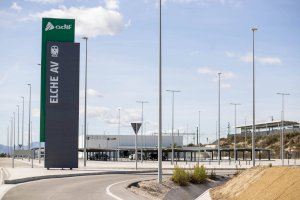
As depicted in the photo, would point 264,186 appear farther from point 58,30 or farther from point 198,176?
point 58,30

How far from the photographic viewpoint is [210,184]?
94.9ft

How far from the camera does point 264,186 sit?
57.4ft

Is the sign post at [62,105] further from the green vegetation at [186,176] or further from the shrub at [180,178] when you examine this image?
the shrub at [180,178]

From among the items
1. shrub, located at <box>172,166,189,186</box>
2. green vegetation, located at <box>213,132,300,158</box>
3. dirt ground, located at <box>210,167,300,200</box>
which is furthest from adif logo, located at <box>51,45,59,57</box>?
green vegetation, located at <box>213,132,300,158</box>

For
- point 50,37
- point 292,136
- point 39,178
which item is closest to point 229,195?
point 39,178

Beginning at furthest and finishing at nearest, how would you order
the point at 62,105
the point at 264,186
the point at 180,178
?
the point at 62,105 < the point at 180,178 < the point at 264,186

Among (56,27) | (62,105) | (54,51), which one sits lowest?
(62,105)

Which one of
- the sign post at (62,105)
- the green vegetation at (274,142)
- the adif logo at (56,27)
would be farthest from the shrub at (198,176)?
the green vegetation at (274,142)

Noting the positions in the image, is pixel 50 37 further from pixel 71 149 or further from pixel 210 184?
pixel 210 184

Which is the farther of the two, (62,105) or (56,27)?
(56,27)

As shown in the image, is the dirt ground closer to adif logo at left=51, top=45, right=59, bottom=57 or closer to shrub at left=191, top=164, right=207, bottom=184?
shrub at left=191, top=164, right=207, bottom=184

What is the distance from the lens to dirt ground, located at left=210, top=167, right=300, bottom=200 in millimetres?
15438

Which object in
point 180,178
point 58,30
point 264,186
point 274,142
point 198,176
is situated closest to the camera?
point 264,186

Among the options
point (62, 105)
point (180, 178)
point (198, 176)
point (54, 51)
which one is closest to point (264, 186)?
point (180, 178)
